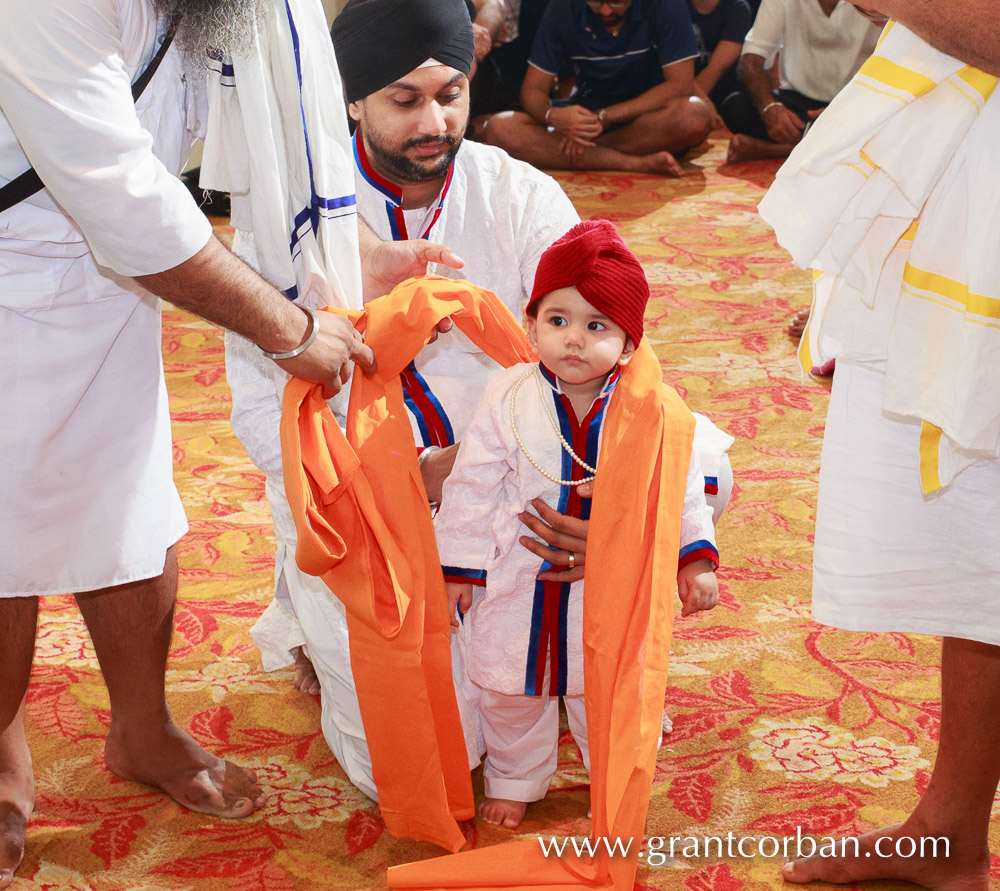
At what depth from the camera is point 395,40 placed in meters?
2.12

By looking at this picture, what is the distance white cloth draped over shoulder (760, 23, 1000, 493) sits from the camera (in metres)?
1.35

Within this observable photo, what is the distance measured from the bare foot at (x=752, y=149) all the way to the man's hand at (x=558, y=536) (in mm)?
4874

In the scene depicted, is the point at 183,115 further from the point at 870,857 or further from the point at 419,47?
the point at 870,857

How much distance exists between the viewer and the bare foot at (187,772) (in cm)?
196

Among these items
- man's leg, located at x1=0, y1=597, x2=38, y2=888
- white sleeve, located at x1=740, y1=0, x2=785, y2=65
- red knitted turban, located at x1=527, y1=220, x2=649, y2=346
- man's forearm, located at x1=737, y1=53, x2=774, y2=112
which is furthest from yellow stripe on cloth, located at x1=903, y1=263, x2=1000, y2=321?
white sleeve, located at x1=740, y1=0, x2=785, y2=65

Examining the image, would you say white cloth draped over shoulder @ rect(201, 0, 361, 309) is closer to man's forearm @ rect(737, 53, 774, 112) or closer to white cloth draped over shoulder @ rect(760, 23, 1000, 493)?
white cloth draped over shoulder @ rect(760, 23, 1000, 493)

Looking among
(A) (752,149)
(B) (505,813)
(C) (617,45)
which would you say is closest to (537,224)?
(B) (505,813)

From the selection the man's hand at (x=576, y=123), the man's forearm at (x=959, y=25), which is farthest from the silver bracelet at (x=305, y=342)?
the man's hand at (x=576, y=123)

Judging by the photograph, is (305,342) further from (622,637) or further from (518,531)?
(622,637)

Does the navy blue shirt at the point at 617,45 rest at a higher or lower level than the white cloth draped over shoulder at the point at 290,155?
lower

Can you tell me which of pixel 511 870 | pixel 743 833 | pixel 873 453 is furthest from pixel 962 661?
pixel 511 870

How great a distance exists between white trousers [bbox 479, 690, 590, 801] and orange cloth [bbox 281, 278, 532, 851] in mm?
75

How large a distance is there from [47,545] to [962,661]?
1.40 m

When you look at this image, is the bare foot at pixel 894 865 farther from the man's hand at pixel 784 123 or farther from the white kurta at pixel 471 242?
the man's hand at pixel 784 123
